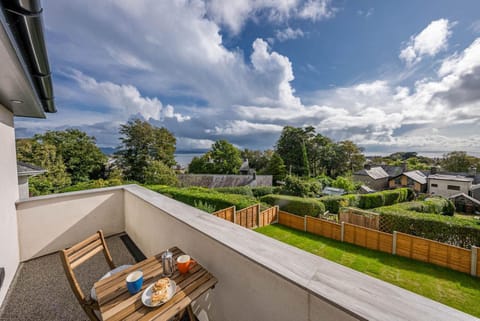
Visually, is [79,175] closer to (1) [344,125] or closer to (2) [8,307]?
(2) [8,307]

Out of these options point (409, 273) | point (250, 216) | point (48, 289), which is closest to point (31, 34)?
point (48, 289)

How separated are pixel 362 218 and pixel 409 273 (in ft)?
10.1

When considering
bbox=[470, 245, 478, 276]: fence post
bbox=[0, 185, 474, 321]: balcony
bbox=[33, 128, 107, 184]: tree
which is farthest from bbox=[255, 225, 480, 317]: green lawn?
bbox=[33, 128, 107, 184]: tree

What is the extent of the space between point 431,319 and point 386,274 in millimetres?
6361

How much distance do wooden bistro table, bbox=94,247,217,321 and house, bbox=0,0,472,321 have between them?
0.04 metres

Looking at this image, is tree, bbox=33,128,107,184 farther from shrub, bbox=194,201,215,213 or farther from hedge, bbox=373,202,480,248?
hedge, bbox=373,202,480,248

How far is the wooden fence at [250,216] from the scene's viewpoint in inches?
271

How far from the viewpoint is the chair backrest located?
4.40ft

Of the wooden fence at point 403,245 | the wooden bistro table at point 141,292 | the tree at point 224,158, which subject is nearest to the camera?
the wooden bistro table at point 141,292

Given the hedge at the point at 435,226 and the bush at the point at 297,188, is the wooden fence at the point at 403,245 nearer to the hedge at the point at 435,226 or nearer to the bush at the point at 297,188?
the hedge at the point at 435,226

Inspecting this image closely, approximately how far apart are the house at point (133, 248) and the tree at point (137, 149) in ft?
46.5

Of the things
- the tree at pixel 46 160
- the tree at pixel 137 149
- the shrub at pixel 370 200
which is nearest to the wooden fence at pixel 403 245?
the shrub at pixel 370 200

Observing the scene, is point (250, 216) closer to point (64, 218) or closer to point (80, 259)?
point (64, 218)

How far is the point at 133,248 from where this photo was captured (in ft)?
9.97
